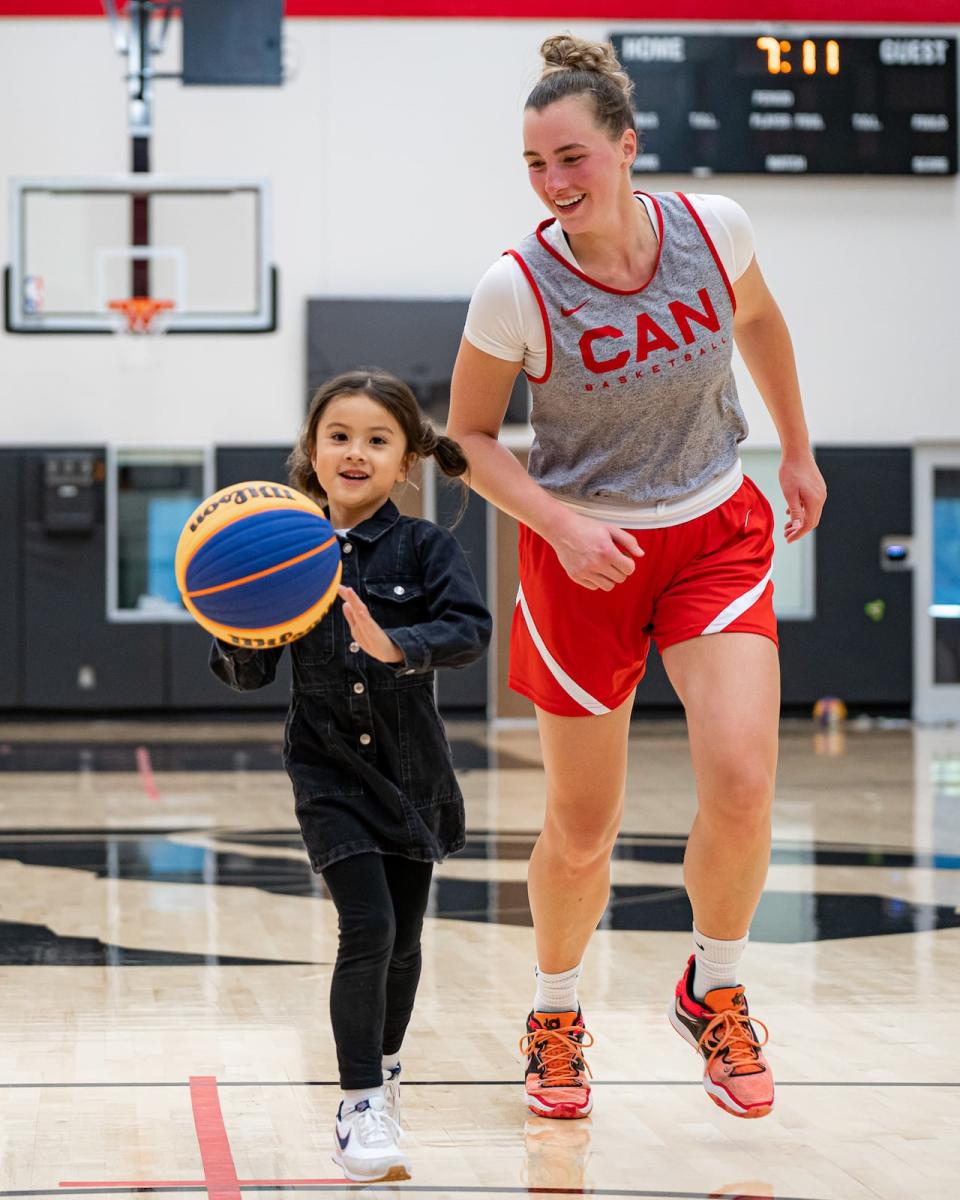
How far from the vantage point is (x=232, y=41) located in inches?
419

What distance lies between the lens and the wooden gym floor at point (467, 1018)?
2623 millimetres

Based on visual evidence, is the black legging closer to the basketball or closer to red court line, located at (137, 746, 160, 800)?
the basketball

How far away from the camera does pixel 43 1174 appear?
8.37ft

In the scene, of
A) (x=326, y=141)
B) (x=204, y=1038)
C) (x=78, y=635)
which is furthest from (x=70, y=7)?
(x=204, y=1038)

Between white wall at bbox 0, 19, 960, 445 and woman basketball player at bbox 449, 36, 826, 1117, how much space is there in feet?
34.7

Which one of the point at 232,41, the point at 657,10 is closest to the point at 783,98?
the point at 657,10

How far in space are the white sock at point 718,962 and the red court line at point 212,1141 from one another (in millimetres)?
842

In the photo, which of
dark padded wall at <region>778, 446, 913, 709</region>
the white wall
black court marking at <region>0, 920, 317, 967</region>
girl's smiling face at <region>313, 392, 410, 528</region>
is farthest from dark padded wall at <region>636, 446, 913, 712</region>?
girl's smiling face at <region>313, 392, 410, 528</region>

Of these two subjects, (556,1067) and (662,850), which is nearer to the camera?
(556,1067)

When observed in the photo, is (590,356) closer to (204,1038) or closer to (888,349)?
(204,1038)

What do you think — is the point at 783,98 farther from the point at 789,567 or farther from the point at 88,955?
the point at 88,955

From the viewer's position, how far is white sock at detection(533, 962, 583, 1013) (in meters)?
3.06

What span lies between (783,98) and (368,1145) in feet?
39.6

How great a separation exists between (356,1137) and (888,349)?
12.1m
